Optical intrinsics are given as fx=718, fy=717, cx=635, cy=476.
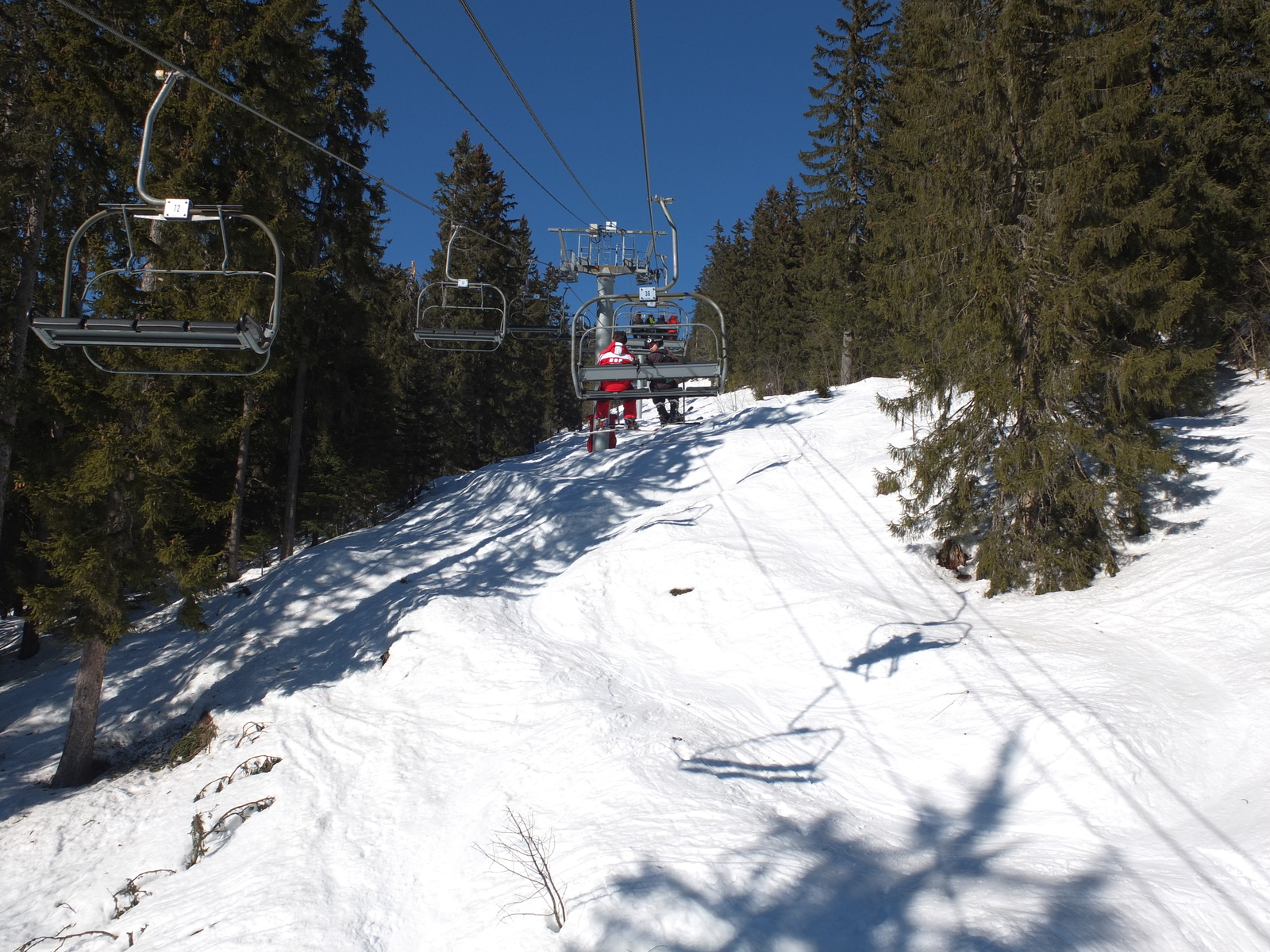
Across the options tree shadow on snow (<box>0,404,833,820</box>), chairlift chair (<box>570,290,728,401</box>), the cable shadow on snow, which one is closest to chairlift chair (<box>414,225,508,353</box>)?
chairlift chair (<box>570,290,728,401</box>)

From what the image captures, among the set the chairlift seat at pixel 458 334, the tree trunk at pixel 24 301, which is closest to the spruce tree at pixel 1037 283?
the chairlift seat at pixel 458 334

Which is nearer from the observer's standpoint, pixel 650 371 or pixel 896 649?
pixel 896 649

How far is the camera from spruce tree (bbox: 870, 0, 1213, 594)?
10578mm

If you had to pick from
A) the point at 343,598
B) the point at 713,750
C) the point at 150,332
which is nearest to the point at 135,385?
the point at 150,332

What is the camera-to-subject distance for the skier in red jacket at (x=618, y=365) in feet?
36.5

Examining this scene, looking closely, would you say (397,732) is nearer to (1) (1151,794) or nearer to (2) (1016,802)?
(2) (1016,802)

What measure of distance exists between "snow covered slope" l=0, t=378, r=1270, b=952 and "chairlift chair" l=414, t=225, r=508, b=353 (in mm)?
4848

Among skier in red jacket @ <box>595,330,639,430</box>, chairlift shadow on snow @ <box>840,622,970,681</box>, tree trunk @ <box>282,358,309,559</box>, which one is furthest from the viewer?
tree trunk @ <box>282,358,309,559</box>

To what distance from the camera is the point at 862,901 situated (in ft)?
18.6

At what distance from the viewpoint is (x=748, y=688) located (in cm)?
1038

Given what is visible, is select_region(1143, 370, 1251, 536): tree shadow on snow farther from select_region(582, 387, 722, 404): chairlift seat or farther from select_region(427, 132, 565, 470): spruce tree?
select_region(427, 132, 565, 470): spruce tree

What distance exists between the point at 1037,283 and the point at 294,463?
A: 17.2m

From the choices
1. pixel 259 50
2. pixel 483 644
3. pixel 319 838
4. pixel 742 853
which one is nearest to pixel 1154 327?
pixel 742 853

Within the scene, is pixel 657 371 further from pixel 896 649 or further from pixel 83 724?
pixel 83 724
